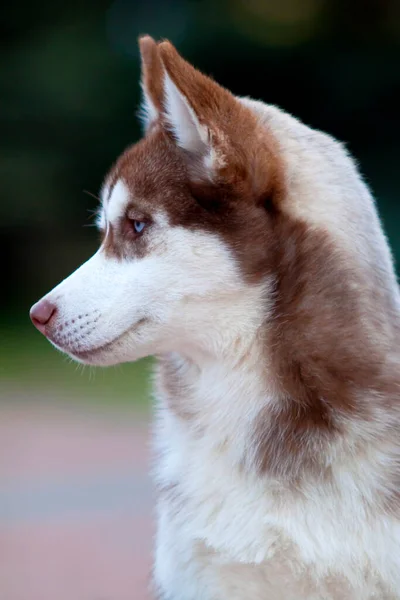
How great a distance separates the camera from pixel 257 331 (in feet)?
4.86

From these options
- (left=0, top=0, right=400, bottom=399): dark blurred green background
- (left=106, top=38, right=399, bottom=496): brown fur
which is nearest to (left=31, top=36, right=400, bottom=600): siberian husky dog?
(left=106, top=38, right=399, bottom=496): brown fur

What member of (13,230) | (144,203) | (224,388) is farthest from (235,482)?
(13,230)

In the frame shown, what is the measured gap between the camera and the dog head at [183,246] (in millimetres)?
1454

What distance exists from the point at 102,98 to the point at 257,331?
274 cm

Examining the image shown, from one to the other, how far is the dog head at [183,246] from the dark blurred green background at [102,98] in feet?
7.22

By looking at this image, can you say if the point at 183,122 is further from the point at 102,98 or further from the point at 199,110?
the point at 102,98

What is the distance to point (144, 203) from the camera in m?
1.53

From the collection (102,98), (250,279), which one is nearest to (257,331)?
(250,279)

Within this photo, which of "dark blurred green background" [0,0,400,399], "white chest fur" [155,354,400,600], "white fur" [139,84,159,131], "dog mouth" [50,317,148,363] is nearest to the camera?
"white chest fur" [155,354,400,600]

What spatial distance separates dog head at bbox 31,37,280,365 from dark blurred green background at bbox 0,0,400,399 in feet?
7.22

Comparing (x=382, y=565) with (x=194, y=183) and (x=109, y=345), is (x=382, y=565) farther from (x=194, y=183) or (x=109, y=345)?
(x=194, y=183)

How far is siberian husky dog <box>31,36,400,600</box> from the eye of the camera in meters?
1.42

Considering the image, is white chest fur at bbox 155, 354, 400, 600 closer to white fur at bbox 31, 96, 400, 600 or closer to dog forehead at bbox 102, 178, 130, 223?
white fur at bbox 31, 96, 400, 600

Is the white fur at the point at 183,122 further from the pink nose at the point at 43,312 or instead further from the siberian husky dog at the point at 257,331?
the pink nose at the point at 43,312
